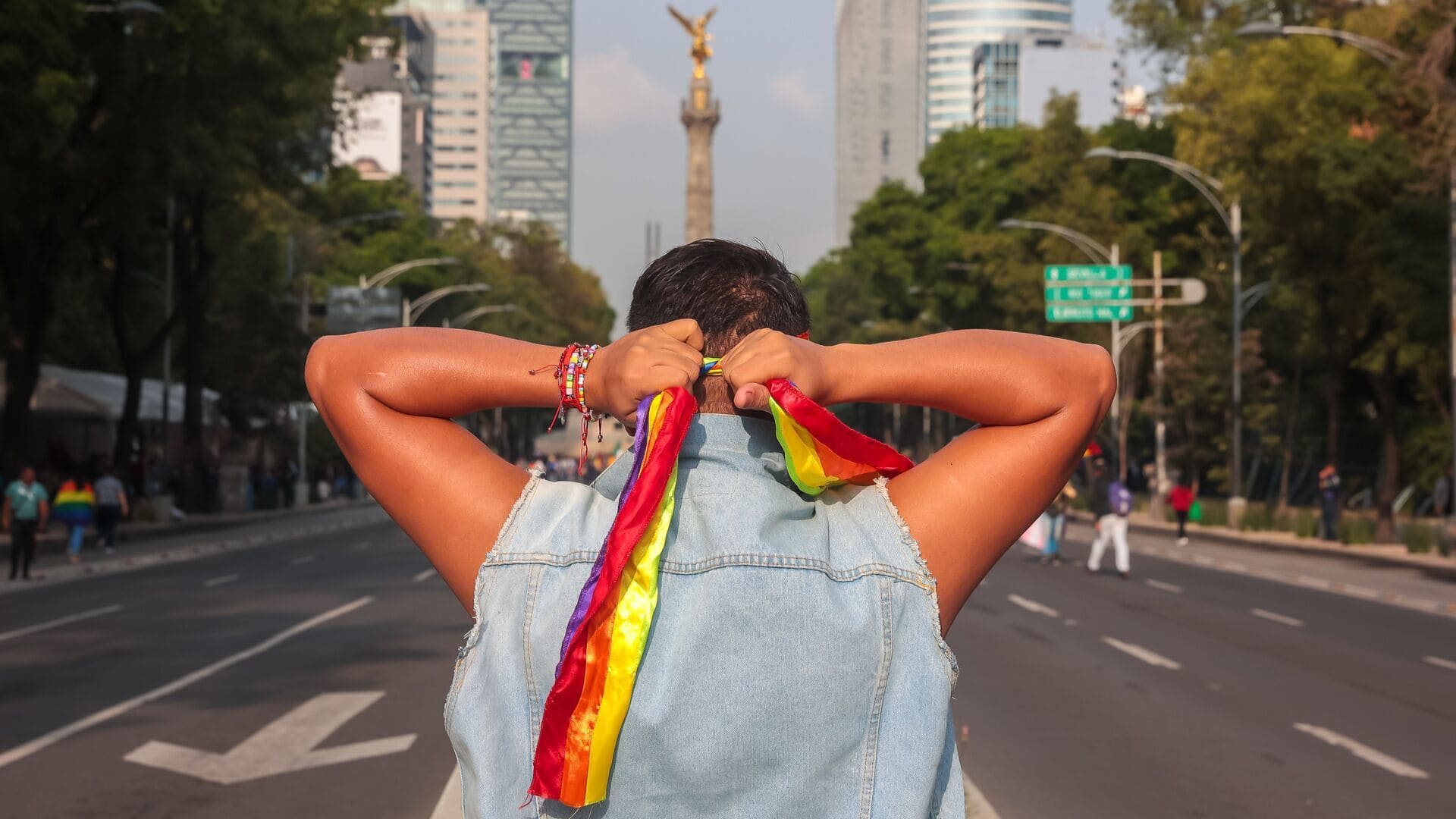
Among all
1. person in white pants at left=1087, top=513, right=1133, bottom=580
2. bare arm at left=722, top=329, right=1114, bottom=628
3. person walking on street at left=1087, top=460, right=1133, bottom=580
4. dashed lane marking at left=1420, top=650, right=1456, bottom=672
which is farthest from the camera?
person in white pants at left=1087, top=513, right=1133, bottom=580

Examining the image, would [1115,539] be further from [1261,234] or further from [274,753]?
[274,753]

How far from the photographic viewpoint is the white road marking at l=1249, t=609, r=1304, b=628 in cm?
1847

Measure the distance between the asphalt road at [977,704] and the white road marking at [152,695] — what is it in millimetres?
34

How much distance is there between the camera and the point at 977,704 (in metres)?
12.0

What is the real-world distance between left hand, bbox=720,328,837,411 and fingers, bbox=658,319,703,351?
59 mm

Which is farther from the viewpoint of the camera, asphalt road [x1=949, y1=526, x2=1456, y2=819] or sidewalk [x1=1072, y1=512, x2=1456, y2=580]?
sidewalk [x1=1072, y1=512, x2=1456, y2=580]

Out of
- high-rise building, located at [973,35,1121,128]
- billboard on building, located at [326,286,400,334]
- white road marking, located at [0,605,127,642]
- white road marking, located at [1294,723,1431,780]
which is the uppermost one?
high-rise building, located at [973,35,1121,128]

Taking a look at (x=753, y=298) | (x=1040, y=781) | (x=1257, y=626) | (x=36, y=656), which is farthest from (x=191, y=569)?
(x=753, y=298)

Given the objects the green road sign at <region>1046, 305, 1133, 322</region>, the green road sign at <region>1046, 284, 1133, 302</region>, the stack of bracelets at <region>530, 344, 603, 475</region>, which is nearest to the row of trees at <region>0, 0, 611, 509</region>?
the green road sign at <region>1046, 284, 1133, 302</region>

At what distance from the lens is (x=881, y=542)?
7.63ft

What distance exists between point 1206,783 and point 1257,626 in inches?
376

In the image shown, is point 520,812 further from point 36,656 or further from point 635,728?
point 36,656

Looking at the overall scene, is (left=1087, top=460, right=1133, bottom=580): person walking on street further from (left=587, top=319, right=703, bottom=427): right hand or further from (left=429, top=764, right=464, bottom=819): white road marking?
(left=587, top=319, right=703, bottom=427): right hand

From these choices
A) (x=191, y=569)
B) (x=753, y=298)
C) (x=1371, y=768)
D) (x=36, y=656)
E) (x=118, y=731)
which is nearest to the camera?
(x=753, y=298)
